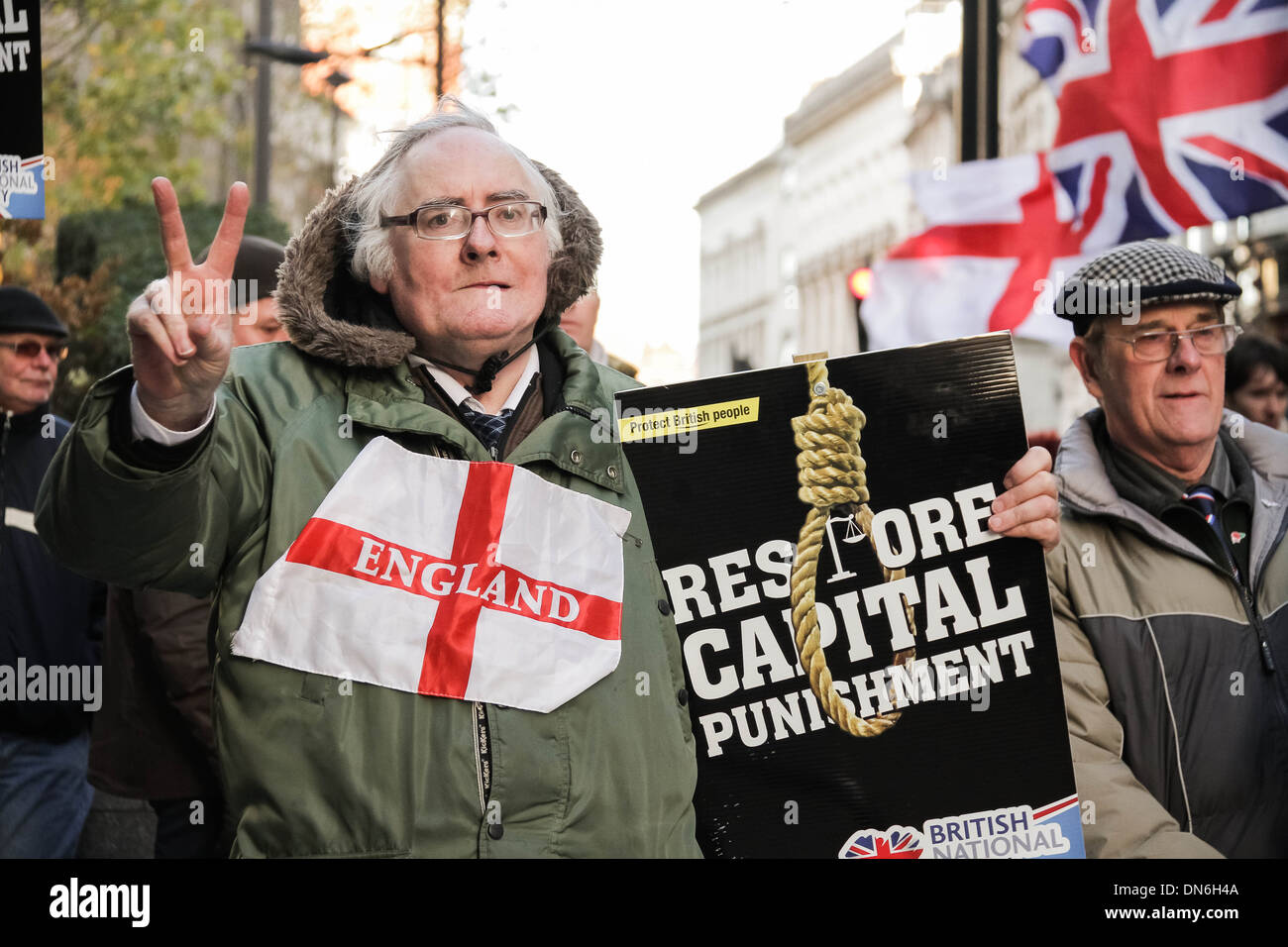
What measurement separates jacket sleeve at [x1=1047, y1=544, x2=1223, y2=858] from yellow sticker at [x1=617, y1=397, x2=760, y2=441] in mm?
742

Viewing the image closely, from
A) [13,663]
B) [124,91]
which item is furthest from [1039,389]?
[13,663]

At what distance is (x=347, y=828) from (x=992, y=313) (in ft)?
17.6

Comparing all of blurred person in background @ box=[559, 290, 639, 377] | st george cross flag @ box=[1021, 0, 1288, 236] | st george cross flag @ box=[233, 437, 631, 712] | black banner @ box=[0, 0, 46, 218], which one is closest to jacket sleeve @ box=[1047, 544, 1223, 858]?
st george cross flag @ box=[233, 437, 631, 712]

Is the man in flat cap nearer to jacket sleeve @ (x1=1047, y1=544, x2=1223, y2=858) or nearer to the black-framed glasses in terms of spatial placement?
jacket sleeve @ (x1=1047, y1=544, x2=1223, y2=858)

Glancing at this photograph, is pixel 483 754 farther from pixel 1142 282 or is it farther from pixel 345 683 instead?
pixel 1142 282

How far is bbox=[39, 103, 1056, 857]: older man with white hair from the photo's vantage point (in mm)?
2633

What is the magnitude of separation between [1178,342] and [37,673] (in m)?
3.36

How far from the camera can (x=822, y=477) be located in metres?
3.10

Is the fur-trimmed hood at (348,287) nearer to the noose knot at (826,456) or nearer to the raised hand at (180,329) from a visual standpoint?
the raised hand at (180,329)

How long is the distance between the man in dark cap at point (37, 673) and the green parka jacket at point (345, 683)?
6.98 ft

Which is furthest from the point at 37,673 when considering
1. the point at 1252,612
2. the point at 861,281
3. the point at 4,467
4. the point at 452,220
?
the point at 861,281

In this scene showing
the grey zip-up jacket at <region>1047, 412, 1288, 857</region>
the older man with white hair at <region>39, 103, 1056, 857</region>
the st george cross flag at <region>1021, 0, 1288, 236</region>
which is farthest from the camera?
the st george cross flag at <region>1021, 0, 1288, 236</region>
